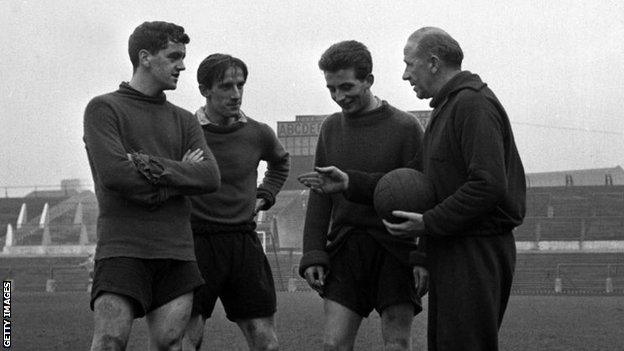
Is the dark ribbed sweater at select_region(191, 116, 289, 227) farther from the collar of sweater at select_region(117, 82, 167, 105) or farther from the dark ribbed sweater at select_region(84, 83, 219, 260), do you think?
the collar of sweater at select_region(117, 82, 167, 105)

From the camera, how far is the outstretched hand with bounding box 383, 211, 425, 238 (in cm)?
554

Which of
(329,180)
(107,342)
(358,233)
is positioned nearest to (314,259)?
(358,233)

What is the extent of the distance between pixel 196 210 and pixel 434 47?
Answer: 78.7 inches

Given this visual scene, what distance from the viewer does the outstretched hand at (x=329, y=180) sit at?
6.27 metres

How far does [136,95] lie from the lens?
5.91 metres

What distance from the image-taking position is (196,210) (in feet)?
22.7

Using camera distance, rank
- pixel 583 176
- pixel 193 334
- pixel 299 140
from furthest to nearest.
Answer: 1. pixel 583 176
2. pixel 299 140
3. pixel 193 334

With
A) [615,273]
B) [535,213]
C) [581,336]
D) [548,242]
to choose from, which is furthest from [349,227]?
[535,213]

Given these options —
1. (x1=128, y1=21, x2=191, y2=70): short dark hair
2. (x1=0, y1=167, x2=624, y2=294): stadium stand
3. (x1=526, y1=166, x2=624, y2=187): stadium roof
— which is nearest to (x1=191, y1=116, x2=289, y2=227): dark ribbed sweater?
(x1=128, y1=21, x2=191, y2=70): short dark hair

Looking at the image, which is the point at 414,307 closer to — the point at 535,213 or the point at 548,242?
the point at 548,242

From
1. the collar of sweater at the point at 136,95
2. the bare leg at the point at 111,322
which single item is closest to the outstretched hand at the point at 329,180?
the collar of sweater at the point at 136,95

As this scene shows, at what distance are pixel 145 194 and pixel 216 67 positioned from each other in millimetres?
1565

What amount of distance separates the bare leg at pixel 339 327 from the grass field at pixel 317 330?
5726 mm

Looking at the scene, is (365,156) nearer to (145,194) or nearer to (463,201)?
(463,201)
